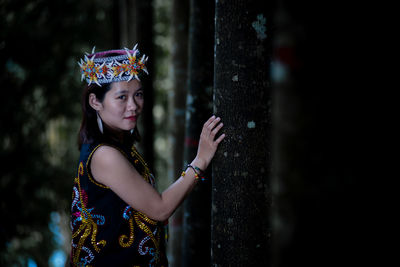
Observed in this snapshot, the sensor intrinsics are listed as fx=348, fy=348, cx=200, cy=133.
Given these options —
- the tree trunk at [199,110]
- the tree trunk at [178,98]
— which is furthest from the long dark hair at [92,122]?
the tree trunk at [178,98]

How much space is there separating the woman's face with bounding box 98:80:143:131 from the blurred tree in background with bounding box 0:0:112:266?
4138mm

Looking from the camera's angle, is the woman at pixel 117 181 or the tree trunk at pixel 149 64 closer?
the woman at pixel 117 181

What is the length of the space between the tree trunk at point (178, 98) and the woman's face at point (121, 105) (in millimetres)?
2427

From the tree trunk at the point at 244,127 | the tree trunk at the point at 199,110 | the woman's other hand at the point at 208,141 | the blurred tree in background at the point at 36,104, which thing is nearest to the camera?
the tree trunk at the point at 244,127

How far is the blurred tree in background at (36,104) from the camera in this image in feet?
19.5

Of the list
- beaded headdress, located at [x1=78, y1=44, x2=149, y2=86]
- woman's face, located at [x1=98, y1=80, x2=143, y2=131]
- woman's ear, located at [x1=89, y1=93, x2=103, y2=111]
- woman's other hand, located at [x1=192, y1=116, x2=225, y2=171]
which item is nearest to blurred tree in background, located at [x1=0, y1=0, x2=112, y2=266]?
beaded headdress, located at [x1=78, y1=44, x2=149, y2=86]

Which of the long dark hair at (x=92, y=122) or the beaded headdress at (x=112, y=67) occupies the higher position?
the beaded headdress at (x=112, y=67)

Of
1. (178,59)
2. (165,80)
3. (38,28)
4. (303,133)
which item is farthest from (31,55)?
(303,133)

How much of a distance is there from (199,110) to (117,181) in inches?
54.8

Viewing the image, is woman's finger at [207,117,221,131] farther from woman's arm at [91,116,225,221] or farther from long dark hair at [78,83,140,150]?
long dark hair at [78,83,140,150]

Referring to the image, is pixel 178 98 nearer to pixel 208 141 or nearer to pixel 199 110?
pixel 199 110

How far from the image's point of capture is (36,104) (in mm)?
6895

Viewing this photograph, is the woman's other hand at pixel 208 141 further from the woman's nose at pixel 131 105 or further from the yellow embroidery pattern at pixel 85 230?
the yellow embroidery pattern at pixel 85 230

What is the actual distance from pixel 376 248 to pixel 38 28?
6.80m
